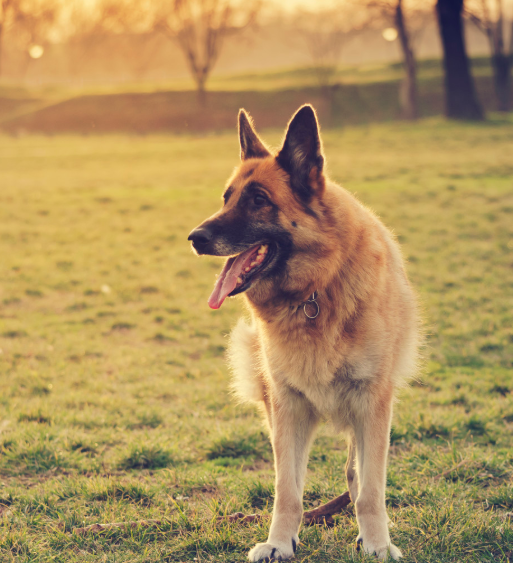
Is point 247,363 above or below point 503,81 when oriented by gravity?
below

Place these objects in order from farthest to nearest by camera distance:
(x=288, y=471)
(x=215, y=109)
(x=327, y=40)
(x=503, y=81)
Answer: (x=327, y=40), (x=215, y=109), (x=503, y=81), (x=288, y=471)

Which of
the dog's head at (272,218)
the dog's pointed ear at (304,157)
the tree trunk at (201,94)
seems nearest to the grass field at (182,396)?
the dog's head at (272,218)

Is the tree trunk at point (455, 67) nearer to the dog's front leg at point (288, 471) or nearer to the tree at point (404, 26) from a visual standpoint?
the tree at point (404, 26)

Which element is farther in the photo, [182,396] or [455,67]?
[455,67]

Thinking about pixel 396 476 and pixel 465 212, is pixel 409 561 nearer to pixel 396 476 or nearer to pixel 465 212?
pixel 396 476

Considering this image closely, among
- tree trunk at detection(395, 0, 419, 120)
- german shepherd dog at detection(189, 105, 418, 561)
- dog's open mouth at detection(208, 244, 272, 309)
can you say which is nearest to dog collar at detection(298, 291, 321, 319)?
german shepherd dog at detection(189, 105, 418, 561)

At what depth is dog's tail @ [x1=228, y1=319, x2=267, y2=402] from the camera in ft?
12.7

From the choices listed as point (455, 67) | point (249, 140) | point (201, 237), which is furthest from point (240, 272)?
point (455, 67)

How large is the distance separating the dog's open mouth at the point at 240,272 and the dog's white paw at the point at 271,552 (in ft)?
4.27

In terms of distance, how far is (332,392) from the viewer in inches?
129

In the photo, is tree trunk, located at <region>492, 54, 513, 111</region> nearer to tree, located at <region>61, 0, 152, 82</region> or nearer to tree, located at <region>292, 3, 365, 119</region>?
tree, located at <region>292, 3, 365, 119</region>

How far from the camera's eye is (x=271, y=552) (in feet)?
10.4

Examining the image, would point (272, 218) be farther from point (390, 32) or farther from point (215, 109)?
point (215, 109)

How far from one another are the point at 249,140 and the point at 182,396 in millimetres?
2952
